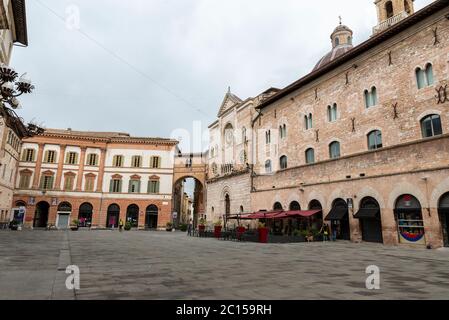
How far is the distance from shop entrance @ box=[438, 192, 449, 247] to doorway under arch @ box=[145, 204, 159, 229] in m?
34.9

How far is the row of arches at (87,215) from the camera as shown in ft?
128

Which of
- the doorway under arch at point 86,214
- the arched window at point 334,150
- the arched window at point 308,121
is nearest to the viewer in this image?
the arched window at point 334,150

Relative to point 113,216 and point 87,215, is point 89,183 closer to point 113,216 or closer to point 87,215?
point 87,215

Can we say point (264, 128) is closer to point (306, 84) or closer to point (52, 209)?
point (306, 84)

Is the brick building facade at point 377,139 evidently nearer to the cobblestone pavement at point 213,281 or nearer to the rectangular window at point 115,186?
the cobblestone pavement at point 213,281

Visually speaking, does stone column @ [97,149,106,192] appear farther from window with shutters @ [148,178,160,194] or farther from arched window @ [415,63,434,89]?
arched window @ [415,63,434,89]

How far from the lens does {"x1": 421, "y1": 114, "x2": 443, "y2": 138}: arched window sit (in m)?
15.1

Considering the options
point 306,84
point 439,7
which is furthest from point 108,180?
point 439,7

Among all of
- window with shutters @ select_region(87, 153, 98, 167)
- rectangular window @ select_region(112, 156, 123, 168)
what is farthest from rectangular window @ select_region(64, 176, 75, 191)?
rectangular window @ select_region(112, 156, 123, 168)

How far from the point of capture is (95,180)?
135 ft

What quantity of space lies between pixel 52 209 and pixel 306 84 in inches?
1395

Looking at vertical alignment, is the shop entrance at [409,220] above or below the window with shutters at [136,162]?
below

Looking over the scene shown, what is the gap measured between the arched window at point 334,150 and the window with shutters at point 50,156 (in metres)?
36.4

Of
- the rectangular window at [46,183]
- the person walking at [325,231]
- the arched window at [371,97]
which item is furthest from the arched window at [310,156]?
the rectangular window at [46,183]
